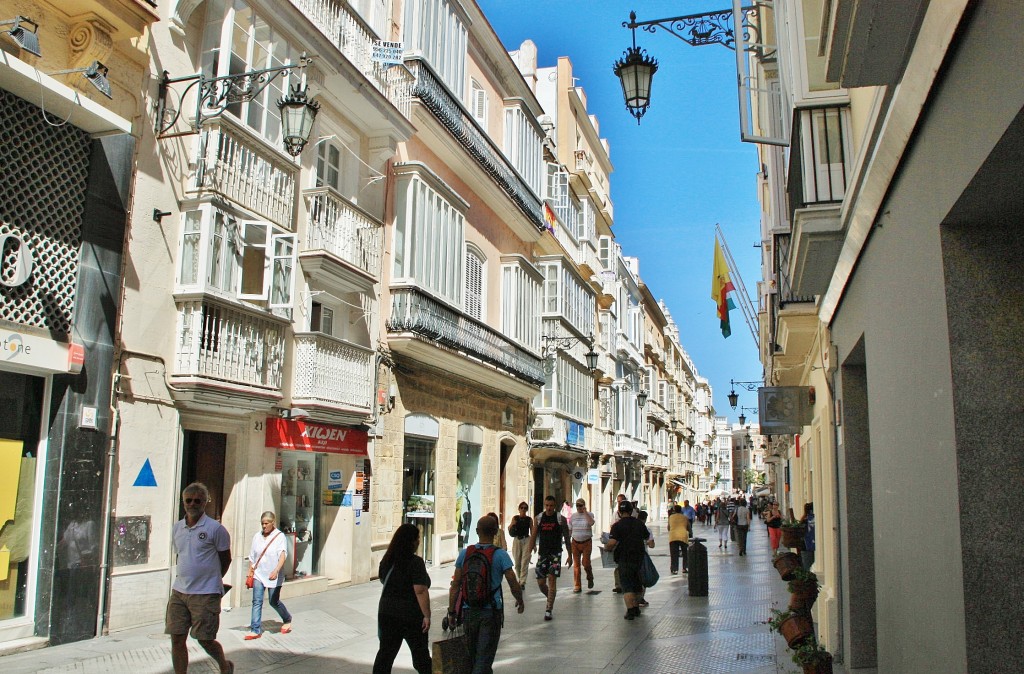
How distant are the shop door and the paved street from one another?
1.64 metres

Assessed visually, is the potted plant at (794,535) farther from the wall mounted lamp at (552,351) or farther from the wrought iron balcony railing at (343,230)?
the wall mounted lamp at (552,351)

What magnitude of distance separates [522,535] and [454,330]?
566cm

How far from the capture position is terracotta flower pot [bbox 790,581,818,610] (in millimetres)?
8492

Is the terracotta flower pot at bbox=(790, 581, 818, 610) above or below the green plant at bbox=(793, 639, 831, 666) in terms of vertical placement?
above

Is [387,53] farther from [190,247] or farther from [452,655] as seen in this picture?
[452,655]

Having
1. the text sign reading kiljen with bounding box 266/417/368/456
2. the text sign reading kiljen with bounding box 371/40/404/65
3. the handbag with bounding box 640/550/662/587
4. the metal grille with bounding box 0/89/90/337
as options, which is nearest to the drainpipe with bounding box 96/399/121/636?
the metal grille with bounding box 0/89/90/337

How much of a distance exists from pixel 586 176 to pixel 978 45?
30.4 m

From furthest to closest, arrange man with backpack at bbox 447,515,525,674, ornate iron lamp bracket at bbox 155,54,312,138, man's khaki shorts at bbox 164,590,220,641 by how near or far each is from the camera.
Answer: ornate iron lamp bracket at bbox 155,54,312,138, man's khaki shorts at bbox 164,590,220,641, man with backpack at bbox 447,515,525,674

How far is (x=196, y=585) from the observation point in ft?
24.0

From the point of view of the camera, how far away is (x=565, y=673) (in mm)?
8664

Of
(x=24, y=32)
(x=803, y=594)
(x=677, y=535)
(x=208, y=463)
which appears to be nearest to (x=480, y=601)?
(x=803, y=594)

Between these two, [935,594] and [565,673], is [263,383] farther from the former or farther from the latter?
[935,594]

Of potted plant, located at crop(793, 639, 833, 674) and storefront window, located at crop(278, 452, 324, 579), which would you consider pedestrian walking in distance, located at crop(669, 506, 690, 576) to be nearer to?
storefront window, located at crop(278, 452, 324, 579)

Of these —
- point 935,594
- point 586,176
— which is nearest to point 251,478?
point 935,594
